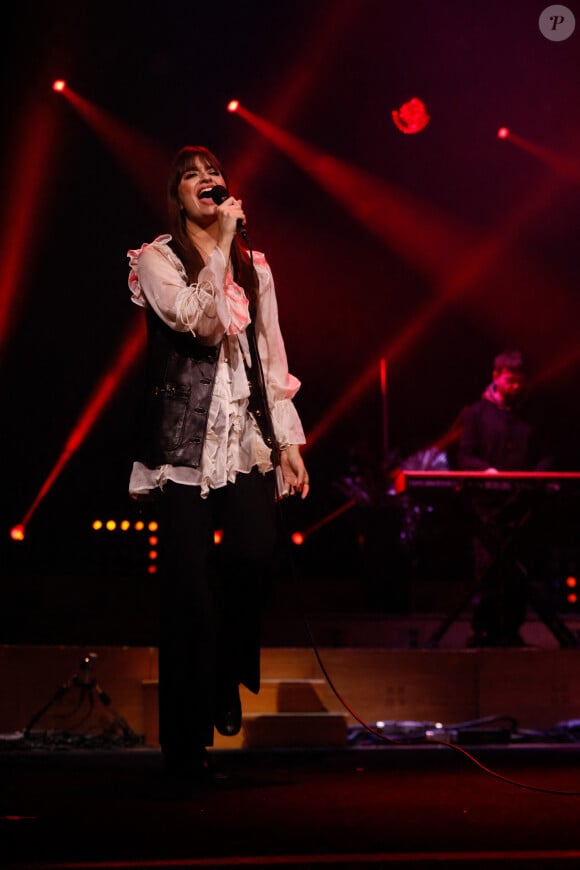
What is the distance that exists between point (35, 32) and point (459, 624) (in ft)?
14.4

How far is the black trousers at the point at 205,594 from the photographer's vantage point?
2859 millimetres

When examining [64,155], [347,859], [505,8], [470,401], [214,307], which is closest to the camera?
[347,859]

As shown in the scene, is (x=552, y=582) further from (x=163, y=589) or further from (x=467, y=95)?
(x=163, y=589)

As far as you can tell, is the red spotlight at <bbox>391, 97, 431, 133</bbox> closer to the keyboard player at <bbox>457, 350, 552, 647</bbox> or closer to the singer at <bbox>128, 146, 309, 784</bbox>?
the keyboard player at <bbox>457, 350, 552, 647</bbox>

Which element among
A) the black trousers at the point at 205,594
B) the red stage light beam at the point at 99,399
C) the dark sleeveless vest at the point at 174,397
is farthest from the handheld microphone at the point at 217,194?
the red stage light beam at the point at 99,399

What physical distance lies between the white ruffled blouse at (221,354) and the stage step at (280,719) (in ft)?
4.69

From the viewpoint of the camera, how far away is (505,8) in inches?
279

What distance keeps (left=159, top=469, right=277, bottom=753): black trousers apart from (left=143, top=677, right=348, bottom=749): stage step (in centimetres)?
115

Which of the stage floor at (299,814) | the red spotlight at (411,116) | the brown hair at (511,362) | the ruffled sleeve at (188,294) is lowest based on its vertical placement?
the stage floor at (299,814)

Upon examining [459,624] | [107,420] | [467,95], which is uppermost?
[467,95]

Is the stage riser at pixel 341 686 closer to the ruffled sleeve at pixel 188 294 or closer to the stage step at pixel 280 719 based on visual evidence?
the stage step at pixel 280 719

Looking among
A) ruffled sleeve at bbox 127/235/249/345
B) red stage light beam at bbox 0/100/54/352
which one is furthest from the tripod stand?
red stage light beam at bbox 0/100/54/352

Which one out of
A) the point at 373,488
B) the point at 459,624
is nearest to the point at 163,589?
the point at 459,624

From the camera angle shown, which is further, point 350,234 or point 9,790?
point 350,234
